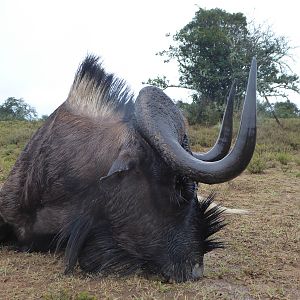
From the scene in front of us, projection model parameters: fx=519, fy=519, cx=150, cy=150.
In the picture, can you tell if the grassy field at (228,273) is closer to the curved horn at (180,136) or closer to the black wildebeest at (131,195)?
the black wildebeest at (131,195)

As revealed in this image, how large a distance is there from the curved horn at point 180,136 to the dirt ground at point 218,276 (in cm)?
71

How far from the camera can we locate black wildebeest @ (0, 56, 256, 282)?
316 cm

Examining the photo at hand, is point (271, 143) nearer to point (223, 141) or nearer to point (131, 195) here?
point (223, 141)

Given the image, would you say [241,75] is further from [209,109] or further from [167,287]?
[167,287]

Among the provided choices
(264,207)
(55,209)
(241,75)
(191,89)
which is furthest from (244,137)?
(191,89)

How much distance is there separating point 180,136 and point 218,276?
3.14 ft

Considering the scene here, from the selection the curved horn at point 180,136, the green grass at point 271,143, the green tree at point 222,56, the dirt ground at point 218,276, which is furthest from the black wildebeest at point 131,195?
the green tree at point 222,56

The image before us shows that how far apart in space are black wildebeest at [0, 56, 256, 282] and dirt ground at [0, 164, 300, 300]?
0.13 meters

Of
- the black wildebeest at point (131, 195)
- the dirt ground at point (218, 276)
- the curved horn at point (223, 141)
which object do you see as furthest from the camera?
the curved horn at point (223, 141)

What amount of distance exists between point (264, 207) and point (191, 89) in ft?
54.9

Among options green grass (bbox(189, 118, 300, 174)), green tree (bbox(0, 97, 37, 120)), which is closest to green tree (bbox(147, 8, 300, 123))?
green grass (bbox(189, 118, 300, 174))

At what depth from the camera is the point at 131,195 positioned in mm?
3213

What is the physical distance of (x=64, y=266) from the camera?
3.48 m

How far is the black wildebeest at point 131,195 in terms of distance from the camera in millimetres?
3160
